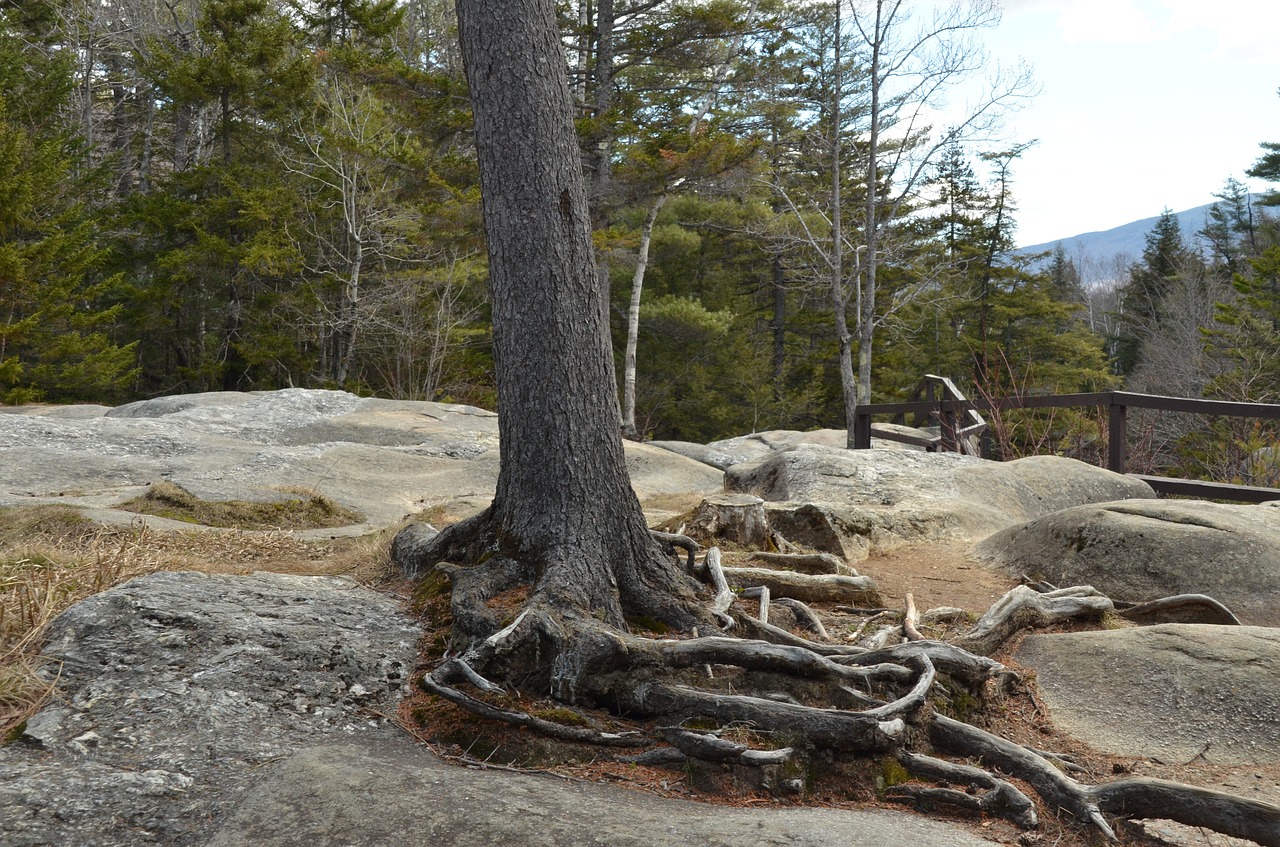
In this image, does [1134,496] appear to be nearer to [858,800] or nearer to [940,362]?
[858,800]

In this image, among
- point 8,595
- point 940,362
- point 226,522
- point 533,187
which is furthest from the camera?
point 940,362

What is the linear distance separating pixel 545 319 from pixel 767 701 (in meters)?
1.87

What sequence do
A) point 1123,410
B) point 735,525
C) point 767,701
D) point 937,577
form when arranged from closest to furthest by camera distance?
1. point 767,701
2. point 735,525
3. point 937,577
4. point 1123,410

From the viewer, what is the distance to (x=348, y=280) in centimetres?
2302

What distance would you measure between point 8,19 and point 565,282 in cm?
2822

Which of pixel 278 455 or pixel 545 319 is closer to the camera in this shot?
pixel 545 319

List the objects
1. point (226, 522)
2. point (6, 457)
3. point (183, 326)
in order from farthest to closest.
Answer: point (183, 326) < point (6, 457) < point (226, 522)

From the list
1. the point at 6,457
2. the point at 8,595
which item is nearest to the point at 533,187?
the point at 8,595

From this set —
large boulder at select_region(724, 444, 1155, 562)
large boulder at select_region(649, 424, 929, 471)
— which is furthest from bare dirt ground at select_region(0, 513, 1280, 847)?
large boulder at select_region(649, 424, 929, 471)

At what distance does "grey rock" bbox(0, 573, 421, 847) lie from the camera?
2.48 metres

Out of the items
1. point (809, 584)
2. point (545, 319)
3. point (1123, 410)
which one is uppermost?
point (545, 319)

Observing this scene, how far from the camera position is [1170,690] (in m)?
4.12

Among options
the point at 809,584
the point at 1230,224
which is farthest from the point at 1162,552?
the point at 1230,224

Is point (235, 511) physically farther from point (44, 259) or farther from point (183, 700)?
point (44, 259)
